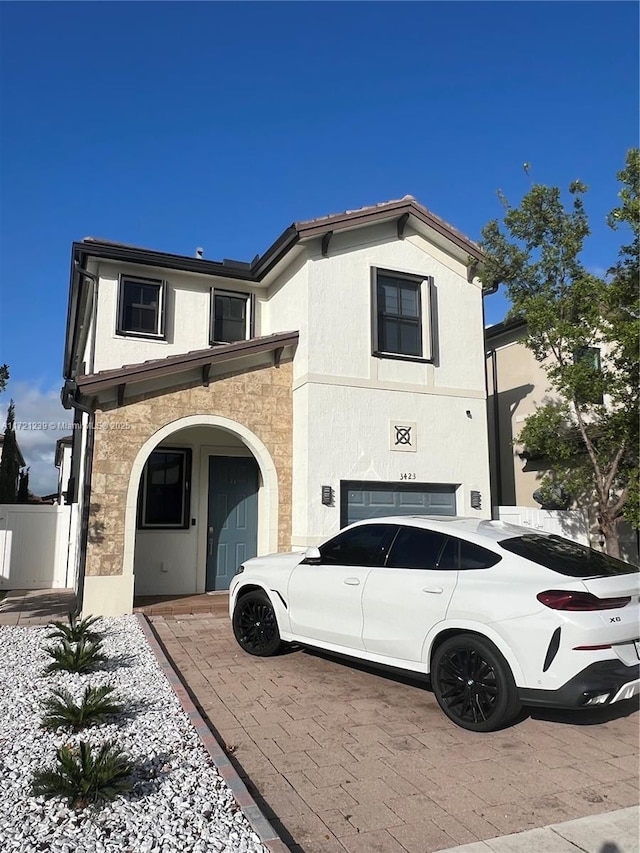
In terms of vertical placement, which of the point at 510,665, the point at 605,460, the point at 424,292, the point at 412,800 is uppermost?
the point at 424,292

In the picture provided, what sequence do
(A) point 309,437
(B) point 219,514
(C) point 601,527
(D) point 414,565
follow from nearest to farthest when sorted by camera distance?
(D) point 414,565 < (C) point 601,527 < (A) point 309,437 < (B) point 219,514

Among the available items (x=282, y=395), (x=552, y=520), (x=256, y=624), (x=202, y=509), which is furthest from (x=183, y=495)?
(x=552, y=520)

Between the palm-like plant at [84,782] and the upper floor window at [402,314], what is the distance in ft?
28.7

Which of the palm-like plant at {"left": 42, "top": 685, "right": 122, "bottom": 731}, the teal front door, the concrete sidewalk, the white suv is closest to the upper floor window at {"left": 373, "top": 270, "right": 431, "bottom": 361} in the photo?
the teal front door

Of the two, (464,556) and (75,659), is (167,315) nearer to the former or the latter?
(75,659)

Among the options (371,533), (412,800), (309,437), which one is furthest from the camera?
(309,437)

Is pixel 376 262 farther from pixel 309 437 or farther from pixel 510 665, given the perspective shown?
pixel 510 665

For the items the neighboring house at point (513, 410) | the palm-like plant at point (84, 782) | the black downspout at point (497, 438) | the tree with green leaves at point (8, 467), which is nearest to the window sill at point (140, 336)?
the neighboring house at point (513, 410)

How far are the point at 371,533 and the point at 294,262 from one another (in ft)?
22.9

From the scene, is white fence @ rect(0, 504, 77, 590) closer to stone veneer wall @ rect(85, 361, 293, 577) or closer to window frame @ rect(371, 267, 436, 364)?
stone veneer wall @ rect(85, 361, 293, 577)

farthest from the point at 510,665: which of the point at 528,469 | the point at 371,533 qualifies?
the point at 528,469

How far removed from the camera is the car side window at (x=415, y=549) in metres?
5.62

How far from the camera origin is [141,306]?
11961mm

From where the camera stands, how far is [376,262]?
11703 millimetres
